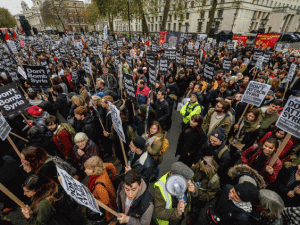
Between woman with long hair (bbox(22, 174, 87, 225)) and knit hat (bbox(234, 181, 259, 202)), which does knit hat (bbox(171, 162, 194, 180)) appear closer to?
knit hat (bbox(234, 181, 259, 202))

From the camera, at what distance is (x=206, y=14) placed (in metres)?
39.1

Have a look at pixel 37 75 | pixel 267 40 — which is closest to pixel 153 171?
pixel 37 75

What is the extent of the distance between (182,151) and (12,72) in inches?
365

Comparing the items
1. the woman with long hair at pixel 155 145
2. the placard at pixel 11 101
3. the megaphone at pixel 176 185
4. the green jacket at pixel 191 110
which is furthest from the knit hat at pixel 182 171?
the placard at pixel 11 101

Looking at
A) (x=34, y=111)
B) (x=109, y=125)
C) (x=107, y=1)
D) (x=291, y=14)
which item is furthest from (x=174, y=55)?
(x=291, y=14)

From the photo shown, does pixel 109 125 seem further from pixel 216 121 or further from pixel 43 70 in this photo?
pixel 43 70

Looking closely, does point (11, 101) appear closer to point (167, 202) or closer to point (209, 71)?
point (167, 202)

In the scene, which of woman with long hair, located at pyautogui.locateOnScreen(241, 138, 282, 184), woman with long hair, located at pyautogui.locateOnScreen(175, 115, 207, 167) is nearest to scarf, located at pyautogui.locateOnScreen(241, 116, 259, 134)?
woman with long hair, located at pyautogui.locateOnScreen(241, 138, 282, 184)

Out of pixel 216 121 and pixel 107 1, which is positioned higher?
pixel 107 1

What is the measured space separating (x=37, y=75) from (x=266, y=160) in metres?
7.23

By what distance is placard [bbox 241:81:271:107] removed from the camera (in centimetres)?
386

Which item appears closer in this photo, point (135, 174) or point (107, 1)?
point (135, 174)

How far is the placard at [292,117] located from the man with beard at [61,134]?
4.17 m

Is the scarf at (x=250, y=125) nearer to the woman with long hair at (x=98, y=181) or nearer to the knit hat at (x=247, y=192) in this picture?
the knit hat at (x=247, y=192)
